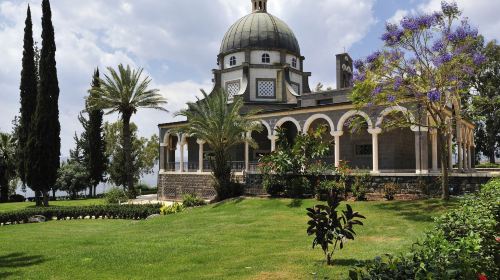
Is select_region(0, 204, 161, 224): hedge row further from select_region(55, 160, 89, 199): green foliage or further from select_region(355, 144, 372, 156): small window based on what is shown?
select_region(55, 160, 89, 199): green foliage

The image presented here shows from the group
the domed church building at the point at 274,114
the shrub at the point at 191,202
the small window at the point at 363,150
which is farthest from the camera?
the small window at the point at 363,150

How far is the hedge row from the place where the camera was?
22.6 meters

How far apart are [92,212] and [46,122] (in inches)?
439

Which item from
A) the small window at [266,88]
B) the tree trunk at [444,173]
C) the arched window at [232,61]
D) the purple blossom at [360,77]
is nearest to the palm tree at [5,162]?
the arched window at [232,61]

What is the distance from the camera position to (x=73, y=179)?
138ft

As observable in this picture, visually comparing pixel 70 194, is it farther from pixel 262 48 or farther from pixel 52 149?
pixel 262 48

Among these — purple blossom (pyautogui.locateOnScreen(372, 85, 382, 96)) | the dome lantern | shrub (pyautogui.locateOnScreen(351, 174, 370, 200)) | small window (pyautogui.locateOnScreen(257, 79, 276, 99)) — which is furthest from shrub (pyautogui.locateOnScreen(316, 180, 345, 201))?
the dome lantern

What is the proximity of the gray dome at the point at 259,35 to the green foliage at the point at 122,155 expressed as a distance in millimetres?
17022

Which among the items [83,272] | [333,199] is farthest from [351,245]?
[83,272]

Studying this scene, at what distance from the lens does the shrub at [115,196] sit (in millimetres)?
30406

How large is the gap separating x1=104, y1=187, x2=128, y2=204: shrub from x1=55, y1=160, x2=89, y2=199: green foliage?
493 inches

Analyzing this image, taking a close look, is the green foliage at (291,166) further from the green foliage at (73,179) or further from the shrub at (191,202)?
the green foliage at (73,179)

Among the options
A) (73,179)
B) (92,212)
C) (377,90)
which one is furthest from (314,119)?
(73,179)

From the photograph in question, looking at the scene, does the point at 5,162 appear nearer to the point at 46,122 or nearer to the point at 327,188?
the point at 46,122
